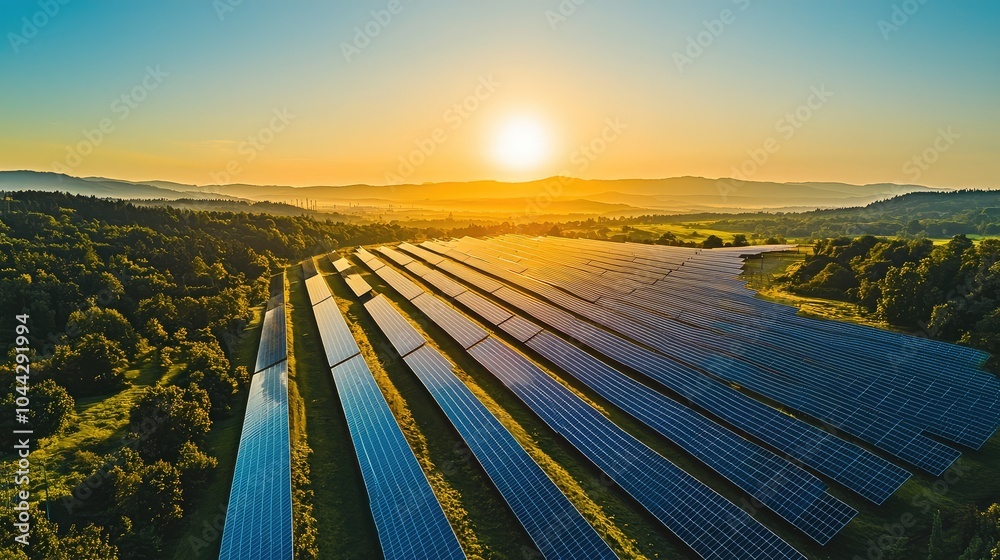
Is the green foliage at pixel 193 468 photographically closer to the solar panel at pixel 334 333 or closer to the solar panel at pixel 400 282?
the solar panel at pixel 334 333

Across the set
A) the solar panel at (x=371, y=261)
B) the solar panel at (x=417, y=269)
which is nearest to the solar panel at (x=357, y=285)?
the solar panel at (x=371, y=261)

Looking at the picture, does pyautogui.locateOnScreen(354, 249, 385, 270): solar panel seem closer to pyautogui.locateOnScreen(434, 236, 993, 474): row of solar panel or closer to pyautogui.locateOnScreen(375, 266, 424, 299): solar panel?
pyautogui.locateOnScreen(375, 266, 424, 299): solar panel

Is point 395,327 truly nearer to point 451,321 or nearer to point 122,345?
point 451,321

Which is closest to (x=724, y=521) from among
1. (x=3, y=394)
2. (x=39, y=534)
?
(x=39, y=534)

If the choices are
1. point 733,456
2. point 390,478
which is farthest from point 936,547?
point 390,478

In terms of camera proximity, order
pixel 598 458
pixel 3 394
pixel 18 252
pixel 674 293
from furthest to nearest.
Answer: pixel 674 293
pixel 18 252
pixel 3 394
pixel 598 458

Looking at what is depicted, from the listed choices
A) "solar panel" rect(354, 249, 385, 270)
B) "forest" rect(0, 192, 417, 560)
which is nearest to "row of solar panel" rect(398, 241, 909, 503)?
"forest" rect(0, 192, 417, 560)

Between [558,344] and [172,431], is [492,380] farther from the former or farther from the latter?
[172,431]
